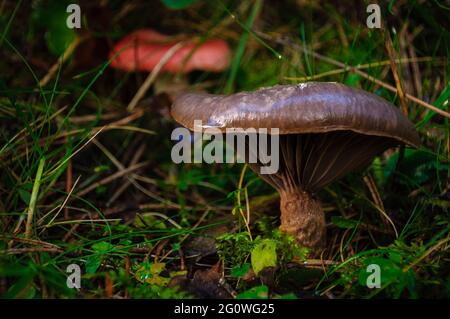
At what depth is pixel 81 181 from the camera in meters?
2.16

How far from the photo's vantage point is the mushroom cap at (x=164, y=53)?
2.85 metres

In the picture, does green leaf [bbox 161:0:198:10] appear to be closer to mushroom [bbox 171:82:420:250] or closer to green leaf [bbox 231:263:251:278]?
mushroom [bbox 171:82:420:250]

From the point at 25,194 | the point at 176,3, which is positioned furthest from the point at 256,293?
the point at 176,3

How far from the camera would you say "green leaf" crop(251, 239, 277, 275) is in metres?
1.41

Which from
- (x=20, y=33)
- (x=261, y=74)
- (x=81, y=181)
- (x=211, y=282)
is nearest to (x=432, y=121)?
(x=261, y=74)

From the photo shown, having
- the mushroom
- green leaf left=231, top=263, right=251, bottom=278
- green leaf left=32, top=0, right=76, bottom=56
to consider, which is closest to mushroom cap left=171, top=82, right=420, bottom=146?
the mushroom

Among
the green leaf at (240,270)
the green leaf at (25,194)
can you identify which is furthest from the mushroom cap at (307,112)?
the green leaf at (25,194)

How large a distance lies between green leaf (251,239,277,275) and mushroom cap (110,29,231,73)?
1.67 meters

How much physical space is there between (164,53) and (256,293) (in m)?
2.02

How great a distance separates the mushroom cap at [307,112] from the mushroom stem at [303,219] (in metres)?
0.46

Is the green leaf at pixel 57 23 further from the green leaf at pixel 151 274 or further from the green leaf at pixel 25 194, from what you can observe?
the green leaf at pixel 151 274

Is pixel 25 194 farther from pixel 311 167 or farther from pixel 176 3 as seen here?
pixel 176 3

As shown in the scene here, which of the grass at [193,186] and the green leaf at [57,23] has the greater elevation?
the green leaf at [57,23]

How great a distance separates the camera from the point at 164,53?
9.46 ft
